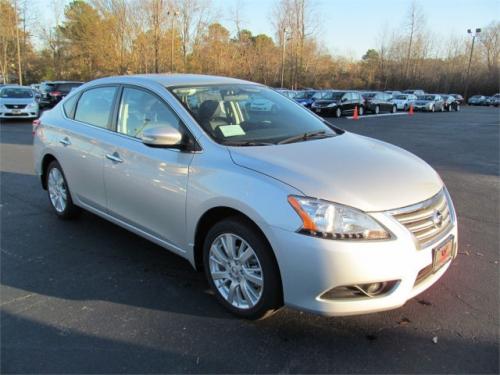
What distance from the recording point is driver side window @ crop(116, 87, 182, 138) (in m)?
3.75

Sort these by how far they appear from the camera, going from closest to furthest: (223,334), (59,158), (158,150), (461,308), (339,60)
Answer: (223,334), (461,308), (158,150), (59,158), (339,60)

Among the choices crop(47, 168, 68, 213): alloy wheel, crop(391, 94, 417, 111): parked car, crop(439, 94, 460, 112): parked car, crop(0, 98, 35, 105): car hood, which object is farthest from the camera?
crop(439, 94, 460, 112): parked car

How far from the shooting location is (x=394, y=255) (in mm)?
2689

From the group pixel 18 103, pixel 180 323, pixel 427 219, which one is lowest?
pixel 180 323

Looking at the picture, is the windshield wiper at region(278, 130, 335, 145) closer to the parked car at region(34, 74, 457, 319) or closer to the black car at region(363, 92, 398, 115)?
the parked car at region(34, 74, 457, 319)

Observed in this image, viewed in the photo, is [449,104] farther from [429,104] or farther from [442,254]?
[442,254]

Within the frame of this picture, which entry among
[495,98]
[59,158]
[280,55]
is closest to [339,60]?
[280,55]

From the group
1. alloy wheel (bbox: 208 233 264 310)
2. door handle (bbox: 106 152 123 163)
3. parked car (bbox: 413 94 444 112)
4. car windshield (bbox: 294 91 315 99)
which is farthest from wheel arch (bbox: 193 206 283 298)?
parked car (bbox: 413 94 444 112)

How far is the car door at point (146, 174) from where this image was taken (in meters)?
3.50

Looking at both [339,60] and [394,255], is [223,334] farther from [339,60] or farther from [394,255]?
[339,60]

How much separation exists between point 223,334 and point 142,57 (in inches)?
2037

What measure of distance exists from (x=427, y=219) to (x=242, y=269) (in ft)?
4.23

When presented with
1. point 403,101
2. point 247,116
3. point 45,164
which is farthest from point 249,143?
point 403,101

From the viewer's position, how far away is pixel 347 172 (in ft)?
10.00
